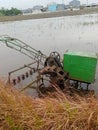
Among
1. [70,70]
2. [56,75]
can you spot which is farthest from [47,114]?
[70,70]

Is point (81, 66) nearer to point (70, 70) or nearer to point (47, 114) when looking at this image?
point (70, 70)

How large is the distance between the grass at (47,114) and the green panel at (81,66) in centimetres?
421

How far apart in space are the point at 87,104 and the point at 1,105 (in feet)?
4.53

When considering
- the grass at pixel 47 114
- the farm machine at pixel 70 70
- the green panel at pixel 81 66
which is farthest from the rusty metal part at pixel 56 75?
the grass at pixel 47 114

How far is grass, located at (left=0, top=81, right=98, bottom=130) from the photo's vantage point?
4020 mm

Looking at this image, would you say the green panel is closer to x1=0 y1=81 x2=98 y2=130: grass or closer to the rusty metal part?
the rusty metal part

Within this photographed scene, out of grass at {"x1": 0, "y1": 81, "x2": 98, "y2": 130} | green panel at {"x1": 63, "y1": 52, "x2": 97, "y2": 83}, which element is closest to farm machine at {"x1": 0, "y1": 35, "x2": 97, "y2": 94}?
green panel at {"x1": 63, "y1": 52, "x2": 97, "y2": 83}

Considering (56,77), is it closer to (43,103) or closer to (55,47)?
(43,103)

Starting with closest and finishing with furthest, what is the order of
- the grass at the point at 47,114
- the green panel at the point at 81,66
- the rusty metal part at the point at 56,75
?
the grass at the point at 47,114 → the green panel at the point at 81,66 → the rusty metal part at the point at 56,75

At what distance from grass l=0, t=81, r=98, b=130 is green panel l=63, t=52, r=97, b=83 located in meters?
4.21

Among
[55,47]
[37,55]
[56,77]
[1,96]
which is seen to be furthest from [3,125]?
[55,47]

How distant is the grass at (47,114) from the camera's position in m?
4.02

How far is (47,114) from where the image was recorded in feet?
14.0

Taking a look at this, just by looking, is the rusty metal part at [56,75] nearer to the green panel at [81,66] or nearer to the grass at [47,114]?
the green panel at [81,66]
